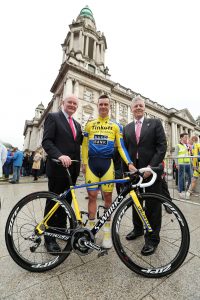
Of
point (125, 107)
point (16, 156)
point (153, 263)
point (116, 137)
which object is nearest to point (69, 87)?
point (125, 107)

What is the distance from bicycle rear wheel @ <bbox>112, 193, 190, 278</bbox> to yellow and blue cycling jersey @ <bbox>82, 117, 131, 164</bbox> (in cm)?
78

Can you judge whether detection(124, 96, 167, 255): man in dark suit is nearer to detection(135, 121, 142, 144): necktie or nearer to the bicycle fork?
detection(135, 121, 142, 144): necktie

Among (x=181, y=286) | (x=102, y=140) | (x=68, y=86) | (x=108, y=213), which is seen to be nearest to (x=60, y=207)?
(x=108, y=213)

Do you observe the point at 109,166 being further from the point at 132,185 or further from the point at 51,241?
the point at 51,241

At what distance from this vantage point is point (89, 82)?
78.9 ft

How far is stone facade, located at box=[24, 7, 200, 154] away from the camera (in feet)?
74.6

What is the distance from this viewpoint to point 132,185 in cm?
176

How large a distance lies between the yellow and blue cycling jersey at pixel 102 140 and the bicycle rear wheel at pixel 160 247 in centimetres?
78

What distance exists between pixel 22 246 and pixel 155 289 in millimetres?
1712

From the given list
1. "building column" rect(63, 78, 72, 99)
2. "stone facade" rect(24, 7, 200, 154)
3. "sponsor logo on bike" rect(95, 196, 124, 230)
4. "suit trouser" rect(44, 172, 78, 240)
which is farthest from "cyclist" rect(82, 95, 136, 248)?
"building column" rect(63, 78, 72, 99)

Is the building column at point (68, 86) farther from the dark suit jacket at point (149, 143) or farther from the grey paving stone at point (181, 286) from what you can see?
the grey paving stone at point (181, 286)

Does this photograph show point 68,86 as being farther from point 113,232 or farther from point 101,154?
point 113,232

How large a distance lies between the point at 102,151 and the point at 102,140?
0.17m

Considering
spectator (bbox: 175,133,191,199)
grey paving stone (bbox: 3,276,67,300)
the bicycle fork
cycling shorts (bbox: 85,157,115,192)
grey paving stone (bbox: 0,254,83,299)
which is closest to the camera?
grey paving stone (bbox: 3,276,67,300)
